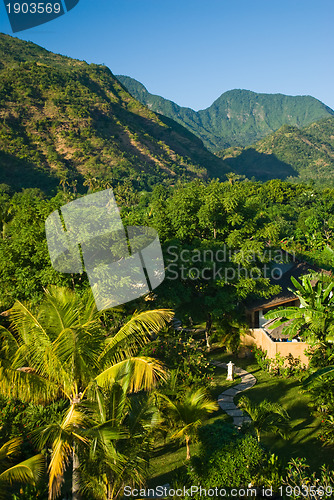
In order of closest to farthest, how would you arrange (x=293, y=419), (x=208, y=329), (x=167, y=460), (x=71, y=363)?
(x=71, y=363)
(x=167, y=460)
(x=293, y=419)
(x=208, y=329)

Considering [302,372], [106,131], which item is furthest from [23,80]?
[302,372]

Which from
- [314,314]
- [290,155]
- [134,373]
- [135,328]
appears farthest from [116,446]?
[290,155]

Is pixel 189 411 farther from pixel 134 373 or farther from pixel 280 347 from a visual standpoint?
pixel 280 347

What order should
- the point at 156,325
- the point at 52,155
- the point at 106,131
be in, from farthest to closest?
the point at 106,131
the point at 52,155
the point at 156,325

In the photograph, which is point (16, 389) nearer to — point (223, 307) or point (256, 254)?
point (223, 307)

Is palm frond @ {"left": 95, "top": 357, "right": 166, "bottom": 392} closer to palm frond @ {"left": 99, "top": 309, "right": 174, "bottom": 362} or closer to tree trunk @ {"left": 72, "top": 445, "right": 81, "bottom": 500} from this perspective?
palm frond @ {"left": 99, "top": 309, "right": 174, "bottom": 362}

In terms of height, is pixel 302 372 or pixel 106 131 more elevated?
pixel 106 131

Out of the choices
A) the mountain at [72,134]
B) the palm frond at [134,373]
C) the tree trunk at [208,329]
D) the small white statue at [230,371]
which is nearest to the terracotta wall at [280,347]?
the small white statue at [230,371]
